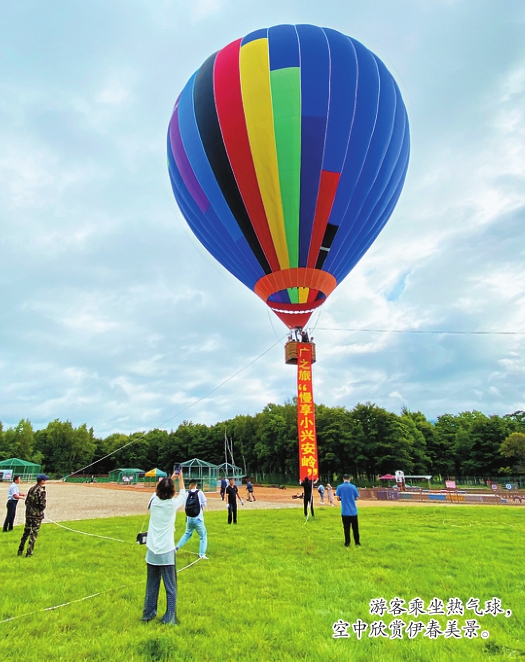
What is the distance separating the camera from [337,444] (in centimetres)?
5825

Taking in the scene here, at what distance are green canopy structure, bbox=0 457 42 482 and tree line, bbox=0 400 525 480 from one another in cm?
1199

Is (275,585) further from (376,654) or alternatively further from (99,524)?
(99,524)

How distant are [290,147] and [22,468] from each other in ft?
214

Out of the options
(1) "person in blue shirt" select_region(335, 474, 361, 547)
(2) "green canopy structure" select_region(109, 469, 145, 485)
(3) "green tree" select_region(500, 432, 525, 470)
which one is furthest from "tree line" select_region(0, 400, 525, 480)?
(1) "person in blue shirt" select_region(335, 474, 361, 547)

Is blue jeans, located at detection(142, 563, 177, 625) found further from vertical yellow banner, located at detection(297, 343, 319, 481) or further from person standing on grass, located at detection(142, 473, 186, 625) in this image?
vertical yellow banner, located at detection(297, 343, 319, 481)

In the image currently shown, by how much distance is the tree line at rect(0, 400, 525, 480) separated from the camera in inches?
2179

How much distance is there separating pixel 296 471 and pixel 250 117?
199 feet

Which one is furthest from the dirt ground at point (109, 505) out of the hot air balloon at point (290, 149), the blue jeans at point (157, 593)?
the hot air balloon at point (290, 149)

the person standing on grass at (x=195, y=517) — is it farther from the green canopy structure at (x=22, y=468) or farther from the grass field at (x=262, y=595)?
the green canopy structure at (x=22, y=468)

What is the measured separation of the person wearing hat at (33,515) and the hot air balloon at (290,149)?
11.1m

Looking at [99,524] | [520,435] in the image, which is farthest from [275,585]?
[520,435]

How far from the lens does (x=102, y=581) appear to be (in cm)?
605

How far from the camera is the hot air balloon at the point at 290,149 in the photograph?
560 inches

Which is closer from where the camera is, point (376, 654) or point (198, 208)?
point (376, 654)
